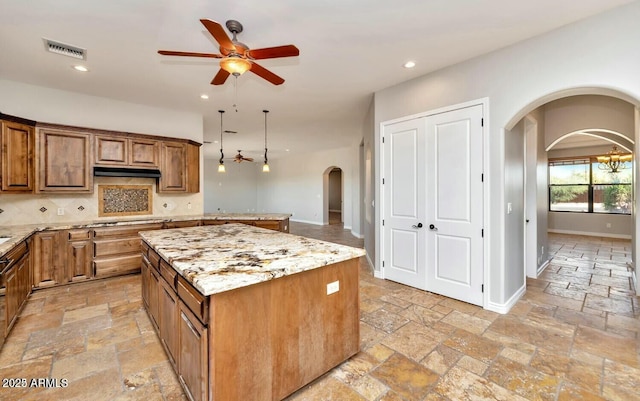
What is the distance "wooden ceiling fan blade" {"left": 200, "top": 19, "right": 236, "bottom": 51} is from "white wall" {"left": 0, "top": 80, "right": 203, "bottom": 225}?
12.0ft

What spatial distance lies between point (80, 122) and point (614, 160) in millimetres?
11508

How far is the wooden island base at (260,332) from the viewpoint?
4.68 ft

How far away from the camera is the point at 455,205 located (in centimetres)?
328

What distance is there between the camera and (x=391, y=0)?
219cm

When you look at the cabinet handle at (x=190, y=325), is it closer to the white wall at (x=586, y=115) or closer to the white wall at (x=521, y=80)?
the white wall at (x=521, y=80)

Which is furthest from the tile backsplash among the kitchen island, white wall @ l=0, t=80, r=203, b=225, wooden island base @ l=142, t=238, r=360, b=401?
wooden island base @ l=142, t=238, r=360, b=401

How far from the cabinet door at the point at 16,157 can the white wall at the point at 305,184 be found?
22.8 ft

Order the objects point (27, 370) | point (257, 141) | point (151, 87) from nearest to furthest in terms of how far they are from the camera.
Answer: point (27, 370), point (151, 87), point (257, 141)

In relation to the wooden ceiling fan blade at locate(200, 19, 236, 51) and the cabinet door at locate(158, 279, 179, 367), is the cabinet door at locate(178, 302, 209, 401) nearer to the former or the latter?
the cabinet door at locate(158, 279, 179, 367)

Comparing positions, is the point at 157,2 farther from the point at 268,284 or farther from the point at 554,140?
the point at 554,140

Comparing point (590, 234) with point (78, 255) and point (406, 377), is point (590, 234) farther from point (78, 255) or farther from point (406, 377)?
point (78, 255)

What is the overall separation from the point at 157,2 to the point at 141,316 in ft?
9.74

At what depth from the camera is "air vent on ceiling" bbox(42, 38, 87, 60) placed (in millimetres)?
2807

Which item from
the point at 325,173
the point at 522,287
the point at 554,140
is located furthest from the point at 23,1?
the point at 325,173
